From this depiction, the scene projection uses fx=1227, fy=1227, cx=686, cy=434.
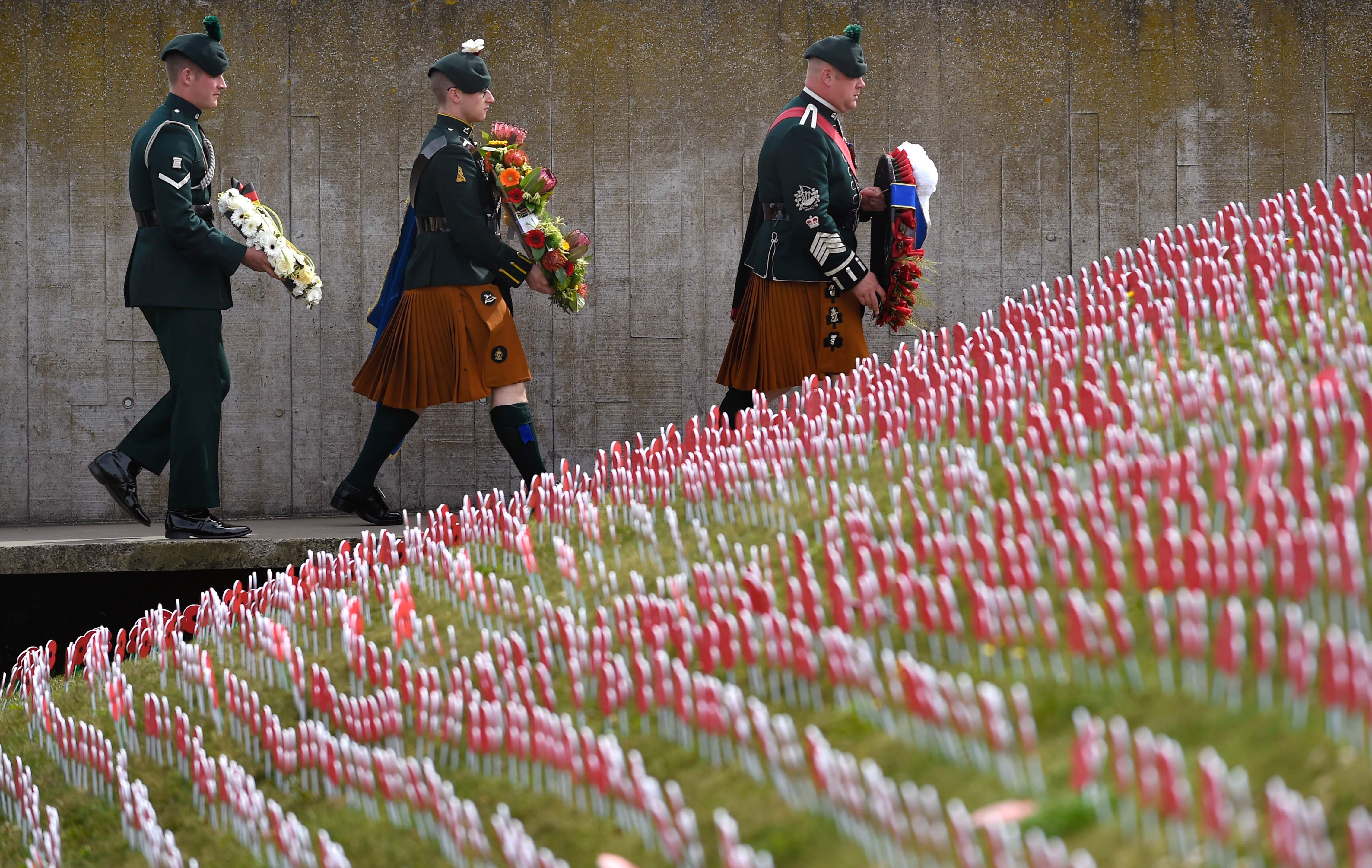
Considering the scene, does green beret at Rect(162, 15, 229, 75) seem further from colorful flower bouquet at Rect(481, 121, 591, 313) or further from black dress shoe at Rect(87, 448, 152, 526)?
black dress shoe at Rect(87, 448, 152, 526)

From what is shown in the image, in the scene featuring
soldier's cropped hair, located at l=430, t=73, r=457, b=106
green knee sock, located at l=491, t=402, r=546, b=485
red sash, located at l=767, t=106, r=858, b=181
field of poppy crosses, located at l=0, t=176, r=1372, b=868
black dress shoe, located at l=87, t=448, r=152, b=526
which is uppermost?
soldier's cropped hair, located at l=430, t=73, r=457, b=106

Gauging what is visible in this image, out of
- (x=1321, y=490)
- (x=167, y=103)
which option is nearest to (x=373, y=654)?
(x=1321, y=490)

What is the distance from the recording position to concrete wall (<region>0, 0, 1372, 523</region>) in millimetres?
6242

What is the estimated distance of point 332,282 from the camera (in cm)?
635

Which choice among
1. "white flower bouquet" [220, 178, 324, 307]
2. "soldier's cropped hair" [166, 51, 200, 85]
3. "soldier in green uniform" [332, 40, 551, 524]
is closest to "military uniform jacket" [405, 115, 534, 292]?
"soldier in green uniform" [332, 40, 551, 524]

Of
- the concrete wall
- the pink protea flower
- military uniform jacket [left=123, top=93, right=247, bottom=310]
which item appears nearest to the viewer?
military uniform jacket [left=123, top=93, right=247, bottom=310]

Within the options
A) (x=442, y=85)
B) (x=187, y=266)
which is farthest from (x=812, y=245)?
(x=187, y=266)

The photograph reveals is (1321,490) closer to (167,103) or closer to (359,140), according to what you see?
(167,103)

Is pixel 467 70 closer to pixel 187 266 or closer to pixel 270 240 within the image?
pixel 270 240

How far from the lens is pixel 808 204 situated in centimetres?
472

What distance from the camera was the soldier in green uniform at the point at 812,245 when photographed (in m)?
4.74

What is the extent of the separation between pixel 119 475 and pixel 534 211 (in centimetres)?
193

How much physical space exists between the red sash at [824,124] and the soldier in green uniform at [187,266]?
2.10m

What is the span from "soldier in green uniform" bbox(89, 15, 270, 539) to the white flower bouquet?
0.17 feet
